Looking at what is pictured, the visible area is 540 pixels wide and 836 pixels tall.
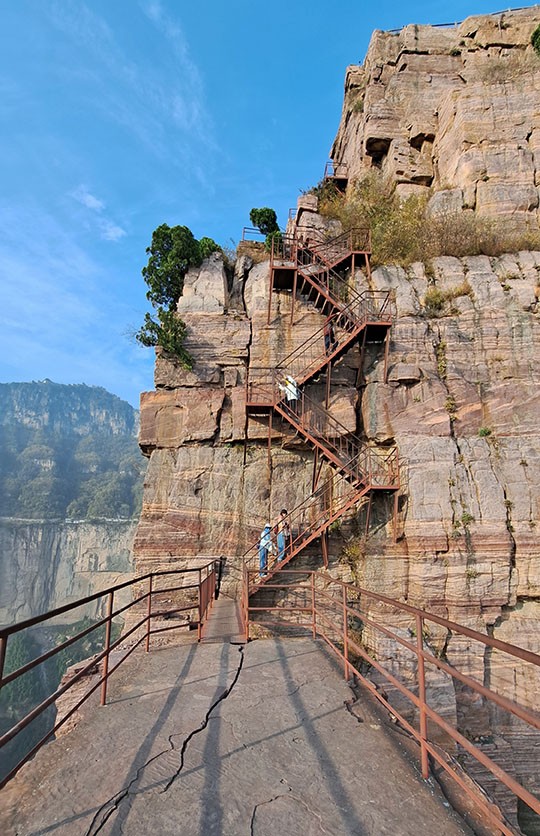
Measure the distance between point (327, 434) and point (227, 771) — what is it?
437 inches

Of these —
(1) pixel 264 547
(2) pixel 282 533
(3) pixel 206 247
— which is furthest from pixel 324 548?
(3) pixel 206 247

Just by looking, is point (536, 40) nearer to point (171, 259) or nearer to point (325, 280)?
point (325, 280)

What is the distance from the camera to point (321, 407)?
14227mm

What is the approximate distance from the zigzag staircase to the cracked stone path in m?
6.92

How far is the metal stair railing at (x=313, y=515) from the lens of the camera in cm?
1190

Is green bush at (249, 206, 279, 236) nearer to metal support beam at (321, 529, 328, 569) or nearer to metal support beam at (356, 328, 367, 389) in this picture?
metal support beam at (356, 328, 367, 389)

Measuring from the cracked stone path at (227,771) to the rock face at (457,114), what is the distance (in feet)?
62.7

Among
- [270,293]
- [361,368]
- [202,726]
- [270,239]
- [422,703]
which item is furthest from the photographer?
[270,239]

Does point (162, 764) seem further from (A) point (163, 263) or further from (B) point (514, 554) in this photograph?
(A) point (163, 263)

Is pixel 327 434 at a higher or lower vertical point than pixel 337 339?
lower

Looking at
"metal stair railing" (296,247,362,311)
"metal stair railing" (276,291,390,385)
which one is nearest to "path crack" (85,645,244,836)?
"metal stair railing" (276,291,390,385)

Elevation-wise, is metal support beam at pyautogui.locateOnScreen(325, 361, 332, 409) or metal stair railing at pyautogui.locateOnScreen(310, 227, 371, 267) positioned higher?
metal stair railing at pyautogui.locateOnScreen(310, 227, 371, 267)

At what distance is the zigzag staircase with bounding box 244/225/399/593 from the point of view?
41.4 feet

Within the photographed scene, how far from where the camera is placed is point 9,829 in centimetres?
278
